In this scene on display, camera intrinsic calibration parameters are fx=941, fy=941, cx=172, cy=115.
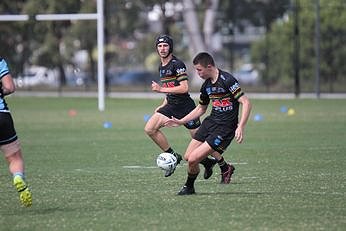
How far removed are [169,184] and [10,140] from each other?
2.90m

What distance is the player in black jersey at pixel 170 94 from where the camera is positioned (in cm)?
1312

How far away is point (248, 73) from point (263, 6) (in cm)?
895

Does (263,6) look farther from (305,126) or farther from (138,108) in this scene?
(305,126)

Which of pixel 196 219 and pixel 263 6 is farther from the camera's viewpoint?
pixel 263 6

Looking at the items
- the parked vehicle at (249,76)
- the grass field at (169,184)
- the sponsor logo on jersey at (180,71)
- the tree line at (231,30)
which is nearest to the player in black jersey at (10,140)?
the grass field at (169,184)

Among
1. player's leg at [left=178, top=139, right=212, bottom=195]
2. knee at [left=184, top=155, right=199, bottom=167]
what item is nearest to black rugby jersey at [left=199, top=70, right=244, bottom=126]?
player's leg at [left=178, top=139, right=212, bottom=195]

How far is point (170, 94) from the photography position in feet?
44.3

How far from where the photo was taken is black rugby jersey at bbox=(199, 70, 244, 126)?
1101cm

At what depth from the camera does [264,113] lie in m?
29.1

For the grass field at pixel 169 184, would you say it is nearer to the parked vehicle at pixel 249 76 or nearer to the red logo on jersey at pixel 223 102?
the red logo on jersey at pixel 223 102

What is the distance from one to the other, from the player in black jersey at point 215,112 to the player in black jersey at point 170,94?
1840 mm

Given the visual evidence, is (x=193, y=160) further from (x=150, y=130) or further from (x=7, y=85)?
(x=150, y=130)

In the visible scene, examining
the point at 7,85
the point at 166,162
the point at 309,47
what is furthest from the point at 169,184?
the point at 309,47

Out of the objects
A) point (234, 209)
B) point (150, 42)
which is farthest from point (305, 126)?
point (150, 42)
